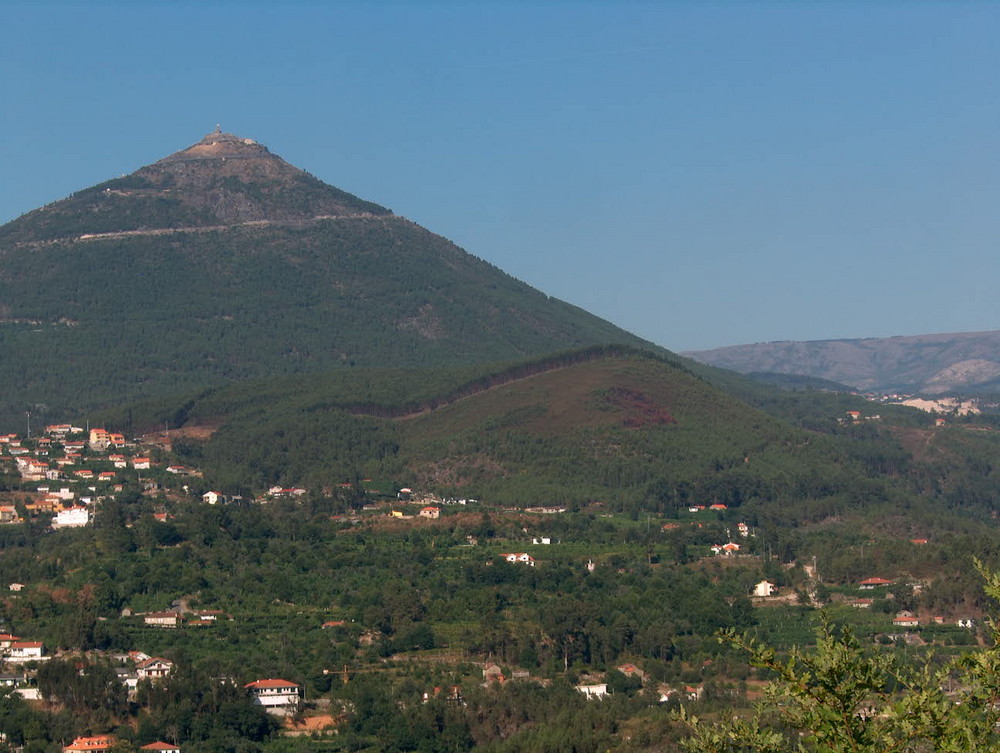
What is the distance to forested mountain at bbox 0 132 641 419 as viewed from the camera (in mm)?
158500

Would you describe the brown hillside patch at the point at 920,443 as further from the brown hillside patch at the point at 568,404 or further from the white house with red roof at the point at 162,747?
the white house with red roof at the point at 162,747

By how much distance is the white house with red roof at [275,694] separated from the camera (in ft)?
203

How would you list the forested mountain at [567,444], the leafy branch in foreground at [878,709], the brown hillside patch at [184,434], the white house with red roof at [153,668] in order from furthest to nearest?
the brown hillside patch at [184,434] → the forested mountain at [567,444] → the white house with red roof at [153,668] → the leafy branch in foreground at [878,709]

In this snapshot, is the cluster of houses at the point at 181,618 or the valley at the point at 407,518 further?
the cluster of houses at the point at 181,618

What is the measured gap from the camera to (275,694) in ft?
206

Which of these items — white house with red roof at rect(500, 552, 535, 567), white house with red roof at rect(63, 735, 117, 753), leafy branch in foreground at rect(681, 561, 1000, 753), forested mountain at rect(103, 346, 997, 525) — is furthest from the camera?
forested mountain at rect(103, 346, 997, 525)

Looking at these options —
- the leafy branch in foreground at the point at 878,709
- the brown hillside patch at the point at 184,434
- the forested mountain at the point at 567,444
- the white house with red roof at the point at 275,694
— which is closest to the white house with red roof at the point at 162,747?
the white house with red roof at the point at 275,694

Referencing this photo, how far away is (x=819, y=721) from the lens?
18.7 m

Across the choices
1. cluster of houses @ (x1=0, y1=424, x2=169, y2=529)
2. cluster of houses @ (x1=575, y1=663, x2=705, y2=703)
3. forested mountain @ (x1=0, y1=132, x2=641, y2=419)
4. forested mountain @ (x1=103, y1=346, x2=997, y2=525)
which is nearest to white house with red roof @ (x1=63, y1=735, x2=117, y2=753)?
cluster of houses @ (x1=575, y1=663, x2=705, y2=703)

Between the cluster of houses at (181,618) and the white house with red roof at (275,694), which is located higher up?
the cluster of houses at (181,618)

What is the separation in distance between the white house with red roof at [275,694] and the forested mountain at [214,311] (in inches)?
3335

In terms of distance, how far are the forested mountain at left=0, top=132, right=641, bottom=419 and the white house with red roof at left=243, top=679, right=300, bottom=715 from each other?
84.7m

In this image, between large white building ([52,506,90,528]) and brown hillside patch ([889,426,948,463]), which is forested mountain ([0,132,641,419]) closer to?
brown hillside patch ([889,426,948,463])

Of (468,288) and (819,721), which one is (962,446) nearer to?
(468,288)
